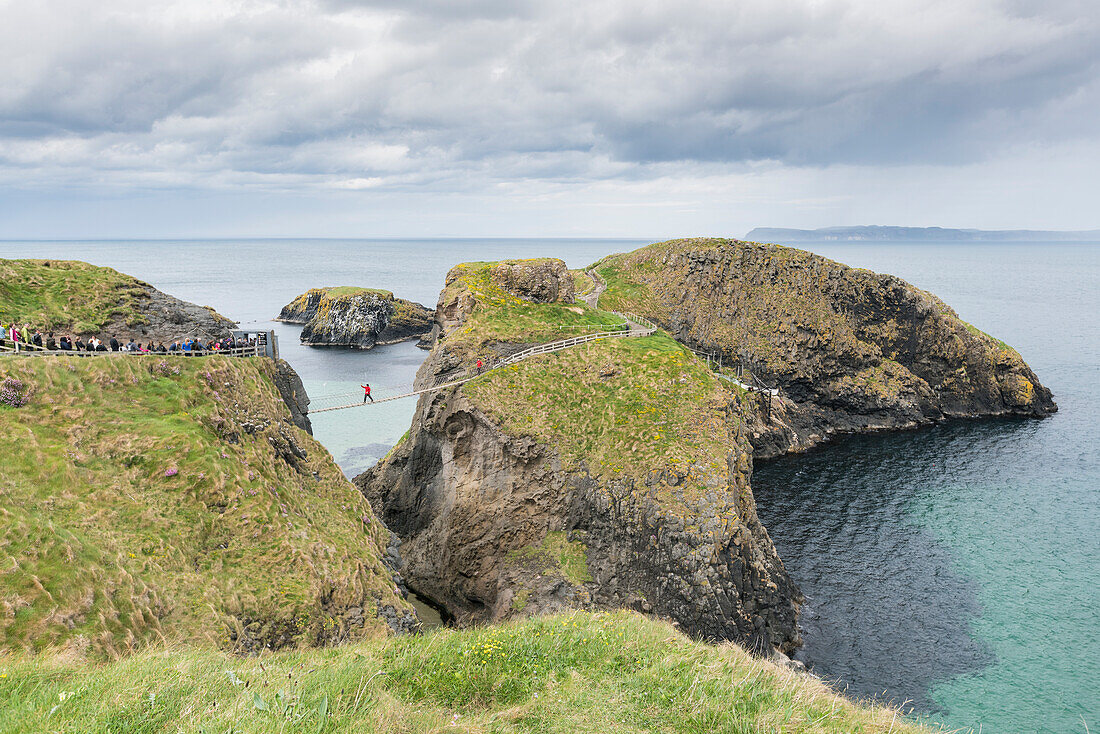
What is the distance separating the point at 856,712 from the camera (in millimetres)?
14250

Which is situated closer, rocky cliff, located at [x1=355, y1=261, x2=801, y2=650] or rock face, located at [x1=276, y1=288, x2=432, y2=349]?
rocky cliff, located at [x1=355, y1=261, x2=801, y2=650]

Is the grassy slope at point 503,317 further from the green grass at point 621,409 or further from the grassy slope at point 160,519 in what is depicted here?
the grassy slope at point 160,519

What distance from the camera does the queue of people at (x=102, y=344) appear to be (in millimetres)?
29984

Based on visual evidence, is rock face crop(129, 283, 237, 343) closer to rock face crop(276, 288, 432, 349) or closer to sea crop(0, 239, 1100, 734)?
sea crop(0, 239, 1100, 734)

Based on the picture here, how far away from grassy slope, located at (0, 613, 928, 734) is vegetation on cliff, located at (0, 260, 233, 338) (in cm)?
2617

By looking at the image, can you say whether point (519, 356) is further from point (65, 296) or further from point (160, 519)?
point (65, 296)

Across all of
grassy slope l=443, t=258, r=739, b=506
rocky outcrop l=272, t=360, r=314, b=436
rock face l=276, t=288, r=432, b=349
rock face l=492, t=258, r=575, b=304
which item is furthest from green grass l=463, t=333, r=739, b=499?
rock face l=276, t=288, r=432, b=349

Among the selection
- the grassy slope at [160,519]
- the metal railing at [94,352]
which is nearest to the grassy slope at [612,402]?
the grassy slope at [160,519]

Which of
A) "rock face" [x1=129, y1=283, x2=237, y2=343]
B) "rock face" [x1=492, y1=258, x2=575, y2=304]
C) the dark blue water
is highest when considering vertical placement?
"rock face" [x1=492, y1=258, x2=575, y2=304]

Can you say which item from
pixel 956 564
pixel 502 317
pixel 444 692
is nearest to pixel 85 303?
pixel 502 317

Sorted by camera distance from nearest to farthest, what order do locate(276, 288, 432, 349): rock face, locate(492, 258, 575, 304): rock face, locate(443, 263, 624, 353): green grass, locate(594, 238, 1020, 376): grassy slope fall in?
locate(443, 263, 624, 353): green grass → locate(492, 258, 575, 304): rock face → locate(594, 238, 1020, 376): grassy slope → locate(276, 288, 432, 349): rock face

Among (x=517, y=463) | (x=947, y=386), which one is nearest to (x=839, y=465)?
(x=947, y=386)

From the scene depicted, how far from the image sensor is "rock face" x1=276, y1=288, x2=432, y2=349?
428 feet

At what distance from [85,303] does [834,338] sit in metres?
84.4
